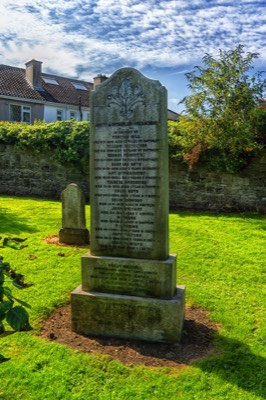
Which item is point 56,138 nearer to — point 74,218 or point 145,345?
point 74,218

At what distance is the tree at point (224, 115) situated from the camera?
36.2 feet

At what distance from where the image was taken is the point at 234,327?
4.31 metres

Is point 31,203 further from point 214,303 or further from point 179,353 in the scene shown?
point 179,353

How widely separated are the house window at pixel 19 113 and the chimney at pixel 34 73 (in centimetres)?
288

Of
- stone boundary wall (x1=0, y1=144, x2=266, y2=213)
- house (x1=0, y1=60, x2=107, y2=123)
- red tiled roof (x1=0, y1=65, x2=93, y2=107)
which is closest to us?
stone boundary wall (x1=0, y1=144, x2=266, y2=213)

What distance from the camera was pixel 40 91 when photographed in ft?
97.5

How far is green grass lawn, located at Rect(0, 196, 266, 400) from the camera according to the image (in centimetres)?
317

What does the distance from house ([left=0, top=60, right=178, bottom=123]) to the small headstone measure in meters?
21.5

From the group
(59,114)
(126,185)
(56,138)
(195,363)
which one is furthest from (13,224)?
(59,114)

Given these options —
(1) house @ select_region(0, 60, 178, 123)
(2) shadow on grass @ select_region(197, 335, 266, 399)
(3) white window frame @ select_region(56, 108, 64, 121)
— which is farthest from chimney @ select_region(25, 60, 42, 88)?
(2) shadow on grass @ select_region(197, 335, 266, 399)

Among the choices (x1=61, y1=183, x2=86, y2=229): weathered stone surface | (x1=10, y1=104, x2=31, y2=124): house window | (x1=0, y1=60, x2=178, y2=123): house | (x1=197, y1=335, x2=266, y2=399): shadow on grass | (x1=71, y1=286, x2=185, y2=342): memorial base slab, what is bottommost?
(x1=197, y1=335, x2=266, y2=399): shadow on grass

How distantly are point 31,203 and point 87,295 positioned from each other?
9626 millimetres

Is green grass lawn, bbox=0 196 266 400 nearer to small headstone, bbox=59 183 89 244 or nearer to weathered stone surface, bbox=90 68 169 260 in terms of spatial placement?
small headstone, bbox=59 183 89 244

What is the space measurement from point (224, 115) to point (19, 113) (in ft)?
68.8
